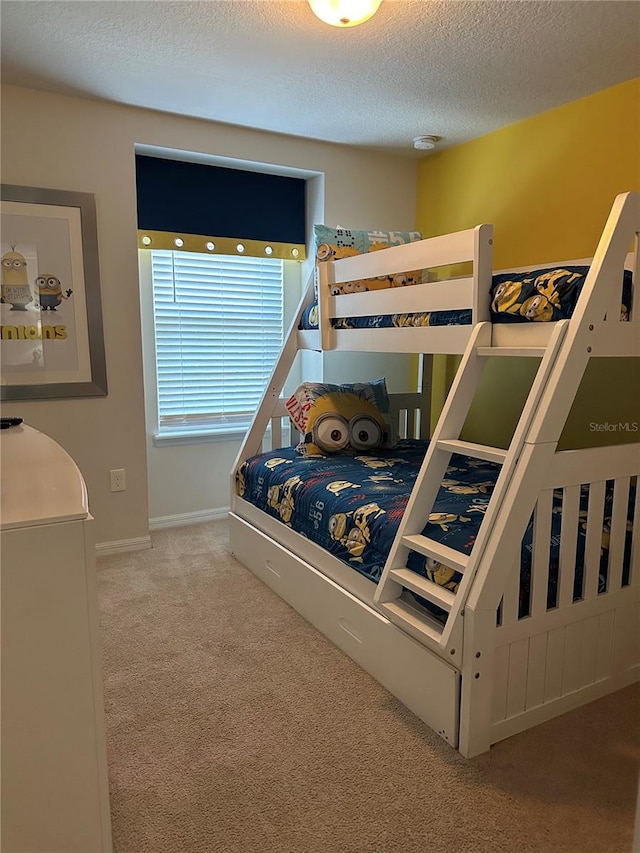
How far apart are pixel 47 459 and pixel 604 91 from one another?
2.80 meters

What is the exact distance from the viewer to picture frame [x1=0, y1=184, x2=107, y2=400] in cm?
279

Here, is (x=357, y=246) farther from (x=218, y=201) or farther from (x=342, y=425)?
(x=218, y=201)

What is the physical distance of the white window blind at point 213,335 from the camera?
3592mm

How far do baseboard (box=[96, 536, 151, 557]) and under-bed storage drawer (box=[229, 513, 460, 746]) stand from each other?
721 millimetres

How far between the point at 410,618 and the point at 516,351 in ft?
2.83

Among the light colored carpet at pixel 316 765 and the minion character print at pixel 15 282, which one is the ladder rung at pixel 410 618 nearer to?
the light colored carpet at pixel 316 765

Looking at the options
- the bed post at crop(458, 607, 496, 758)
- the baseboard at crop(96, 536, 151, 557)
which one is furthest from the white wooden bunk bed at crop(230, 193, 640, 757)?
the baseboard at crop(96, 536, 151, 557)

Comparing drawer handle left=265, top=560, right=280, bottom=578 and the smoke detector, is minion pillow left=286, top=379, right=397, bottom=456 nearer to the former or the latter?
drawer handle left=265, top=560, right=280, bottom=578

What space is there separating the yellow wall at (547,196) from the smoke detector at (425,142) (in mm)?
186

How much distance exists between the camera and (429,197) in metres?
3.78

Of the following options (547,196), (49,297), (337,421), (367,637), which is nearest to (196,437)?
(337,421)

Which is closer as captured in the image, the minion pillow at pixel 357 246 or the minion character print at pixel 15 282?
the minion pillow at pixel 357 246

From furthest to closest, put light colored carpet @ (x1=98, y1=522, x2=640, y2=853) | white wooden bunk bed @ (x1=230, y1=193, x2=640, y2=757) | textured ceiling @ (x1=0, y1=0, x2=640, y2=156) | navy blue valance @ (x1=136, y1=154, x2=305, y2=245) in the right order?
navy blue valance @ (x1=136, y1=154, x2=305, y2=245) < textured ceiling @ (x1=0, y1=0, x2=640, y2=156) < white wooden bunk bed @ (x1=230, y1=193, x2=640, y2=757) < light colored carpet @ (x1=98, y1=522, x2=640, y2=853)

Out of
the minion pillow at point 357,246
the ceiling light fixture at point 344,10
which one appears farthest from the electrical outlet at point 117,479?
the ceiling light fixture at point 344,10
